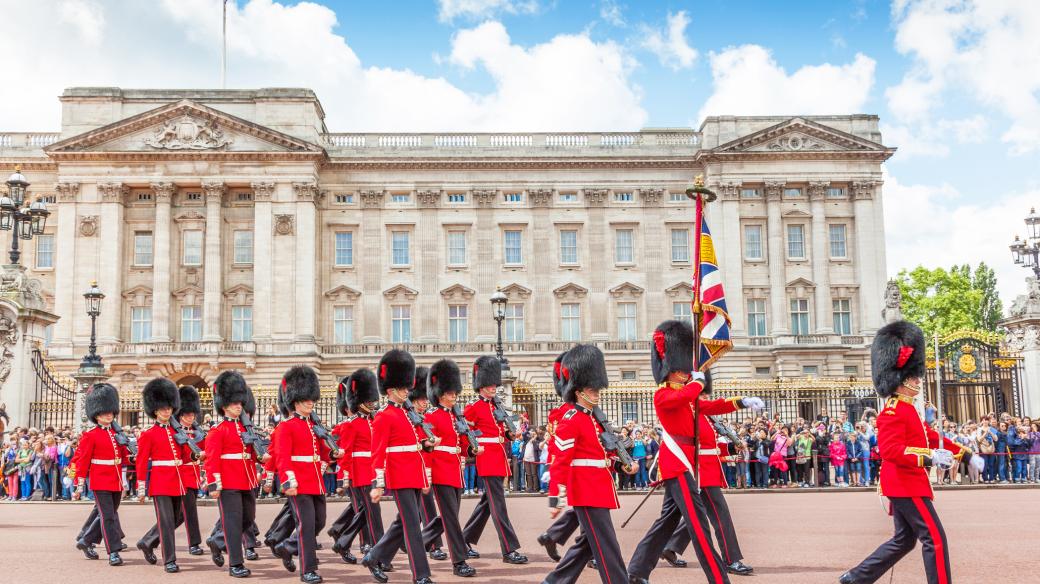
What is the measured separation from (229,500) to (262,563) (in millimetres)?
1289

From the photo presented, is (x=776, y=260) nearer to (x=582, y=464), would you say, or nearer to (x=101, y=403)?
(x=101, y=403)

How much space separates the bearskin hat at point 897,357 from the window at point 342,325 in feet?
128

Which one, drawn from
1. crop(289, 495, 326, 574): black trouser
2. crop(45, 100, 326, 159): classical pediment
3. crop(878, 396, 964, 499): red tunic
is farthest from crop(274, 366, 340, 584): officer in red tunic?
crop(45, 100, 326, 159): classical pediment

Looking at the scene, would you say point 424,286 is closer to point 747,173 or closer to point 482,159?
point 482,159

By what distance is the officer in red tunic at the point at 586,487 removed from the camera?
7582 mm

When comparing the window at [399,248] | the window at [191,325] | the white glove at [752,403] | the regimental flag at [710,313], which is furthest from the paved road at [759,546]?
the window at [399,248]

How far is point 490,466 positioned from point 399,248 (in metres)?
36.4

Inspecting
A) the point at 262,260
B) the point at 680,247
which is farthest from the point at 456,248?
the point at 680,247

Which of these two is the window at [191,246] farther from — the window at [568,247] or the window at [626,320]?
the window at [626,320]

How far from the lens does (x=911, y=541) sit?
7656 mm

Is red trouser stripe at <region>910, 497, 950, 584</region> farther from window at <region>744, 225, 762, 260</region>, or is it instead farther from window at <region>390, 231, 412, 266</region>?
window at <region>390, 231, 412, 266</region>

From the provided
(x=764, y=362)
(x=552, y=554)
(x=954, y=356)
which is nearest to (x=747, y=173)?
(x=764, y=362)

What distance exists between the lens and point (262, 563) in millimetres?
11227

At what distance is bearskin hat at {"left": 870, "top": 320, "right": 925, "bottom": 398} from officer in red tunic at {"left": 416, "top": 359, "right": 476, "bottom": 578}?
4101 mm
